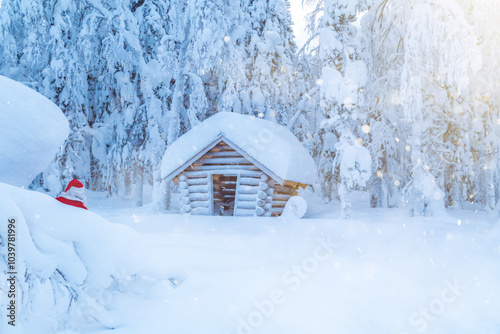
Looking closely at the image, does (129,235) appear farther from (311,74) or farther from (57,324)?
(311,74)

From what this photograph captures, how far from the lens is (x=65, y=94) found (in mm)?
16641

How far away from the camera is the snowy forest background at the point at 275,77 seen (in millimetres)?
12328

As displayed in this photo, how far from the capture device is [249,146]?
1250 cm

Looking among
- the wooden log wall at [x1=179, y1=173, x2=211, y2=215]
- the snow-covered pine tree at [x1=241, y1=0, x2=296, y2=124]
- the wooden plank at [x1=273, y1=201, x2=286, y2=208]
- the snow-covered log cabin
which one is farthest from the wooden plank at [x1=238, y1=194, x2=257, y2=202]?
the snow-covered pine tree at [x1=241, y1=0, x2=296, y2=124]

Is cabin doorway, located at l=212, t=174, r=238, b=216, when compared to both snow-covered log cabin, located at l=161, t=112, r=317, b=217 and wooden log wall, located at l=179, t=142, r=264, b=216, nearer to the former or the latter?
wooden log wall, located at l=179, t=142, r=264, b=216

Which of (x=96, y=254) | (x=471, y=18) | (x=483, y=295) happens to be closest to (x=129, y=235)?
(x=96, y=254)

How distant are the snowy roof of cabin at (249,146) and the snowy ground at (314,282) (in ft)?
10.6

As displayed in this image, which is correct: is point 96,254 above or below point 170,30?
below

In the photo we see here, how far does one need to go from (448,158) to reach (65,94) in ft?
51.1

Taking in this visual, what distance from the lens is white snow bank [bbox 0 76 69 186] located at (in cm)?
451

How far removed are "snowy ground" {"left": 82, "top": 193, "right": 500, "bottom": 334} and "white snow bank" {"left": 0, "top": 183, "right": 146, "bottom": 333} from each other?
13.9 inches

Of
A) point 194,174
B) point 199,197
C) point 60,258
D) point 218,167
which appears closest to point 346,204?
point 218,167

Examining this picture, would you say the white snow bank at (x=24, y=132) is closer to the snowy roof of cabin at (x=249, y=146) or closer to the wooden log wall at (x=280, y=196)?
the snowy roof of cabin at (x=249, y=146)

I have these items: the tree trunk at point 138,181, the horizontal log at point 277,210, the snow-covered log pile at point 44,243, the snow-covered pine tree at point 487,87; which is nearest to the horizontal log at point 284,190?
the horizontal log at point 277,210
